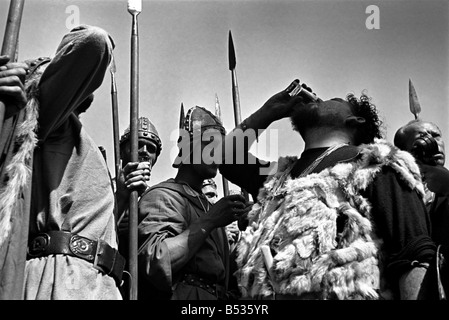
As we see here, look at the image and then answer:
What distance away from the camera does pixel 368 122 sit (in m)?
5.01

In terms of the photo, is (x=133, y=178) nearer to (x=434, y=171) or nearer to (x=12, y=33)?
(x=12, y=33)

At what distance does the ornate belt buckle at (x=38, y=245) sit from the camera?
157 inches

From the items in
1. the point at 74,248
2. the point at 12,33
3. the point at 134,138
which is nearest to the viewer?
the point at 12,33

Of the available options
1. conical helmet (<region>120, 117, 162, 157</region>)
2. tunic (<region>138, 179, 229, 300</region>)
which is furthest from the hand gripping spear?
conical helmet (<region>120, 117, 162, 157</region>)

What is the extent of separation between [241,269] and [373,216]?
768 mm

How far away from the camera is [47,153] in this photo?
166 inches

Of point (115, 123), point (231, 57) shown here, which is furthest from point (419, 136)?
point (115, 123)

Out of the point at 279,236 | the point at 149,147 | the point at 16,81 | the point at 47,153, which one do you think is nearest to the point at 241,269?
the point at 279,236

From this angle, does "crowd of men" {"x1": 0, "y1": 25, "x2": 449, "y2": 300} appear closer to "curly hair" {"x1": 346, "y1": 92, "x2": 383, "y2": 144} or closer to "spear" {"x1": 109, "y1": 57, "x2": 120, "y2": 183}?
"curly hair" {"x1": 346, "y1": 92, "x2": 383, "y2": 144}

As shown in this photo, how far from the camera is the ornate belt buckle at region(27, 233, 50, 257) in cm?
400

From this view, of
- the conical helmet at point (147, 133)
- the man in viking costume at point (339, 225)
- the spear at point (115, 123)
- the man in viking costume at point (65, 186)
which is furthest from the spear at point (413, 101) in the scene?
the man in viking costume at point (65, 186)

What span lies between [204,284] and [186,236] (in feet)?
0.99

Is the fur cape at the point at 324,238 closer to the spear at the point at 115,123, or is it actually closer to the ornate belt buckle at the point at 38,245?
the ornate belt buckle at the point at 38,245

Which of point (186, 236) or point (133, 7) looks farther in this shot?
A: point (133, 7)
